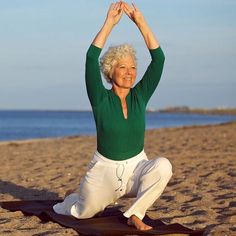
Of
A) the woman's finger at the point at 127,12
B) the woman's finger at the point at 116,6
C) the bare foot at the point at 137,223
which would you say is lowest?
the bare foot at the point at 137,223

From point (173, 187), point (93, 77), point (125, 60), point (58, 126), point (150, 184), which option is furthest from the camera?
point (58, 126)

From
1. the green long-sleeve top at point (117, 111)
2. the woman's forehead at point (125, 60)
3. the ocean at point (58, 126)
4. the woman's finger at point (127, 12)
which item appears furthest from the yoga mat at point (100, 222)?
the ocean at point (58, 126)

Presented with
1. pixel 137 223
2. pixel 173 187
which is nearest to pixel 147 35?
pixel 137 223

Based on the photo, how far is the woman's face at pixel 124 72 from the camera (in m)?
5.60

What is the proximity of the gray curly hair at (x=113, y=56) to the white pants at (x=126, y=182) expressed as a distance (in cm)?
75

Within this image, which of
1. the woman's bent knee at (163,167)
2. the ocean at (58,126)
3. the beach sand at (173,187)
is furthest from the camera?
the ocean at (58,126)

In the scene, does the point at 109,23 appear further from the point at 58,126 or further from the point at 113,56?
the point at 58,126

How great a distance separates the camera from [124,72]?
18.4ft

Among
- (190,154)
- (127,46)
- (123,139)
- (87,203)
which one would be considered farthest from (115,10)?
(190,154)

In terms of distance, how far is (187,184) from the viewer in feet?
27.5

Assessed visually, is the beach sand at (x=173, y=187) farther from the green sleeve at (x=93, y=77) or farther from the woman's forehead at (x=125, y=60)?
the woman's forehead at (x=125, y=60)

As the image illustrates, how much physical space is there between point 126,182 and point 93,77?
954 mm

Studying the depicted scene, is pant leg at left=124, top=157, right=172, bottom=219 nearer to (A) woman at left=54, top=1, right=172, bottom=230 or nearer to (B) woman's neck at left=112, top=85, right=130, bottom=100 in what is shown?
(A) woman at left=54, top=1, right=172, bottom=230

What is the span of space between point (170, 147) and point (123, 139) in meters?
10.1
